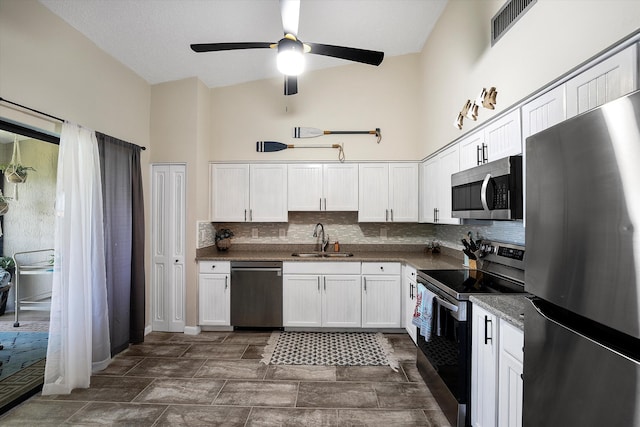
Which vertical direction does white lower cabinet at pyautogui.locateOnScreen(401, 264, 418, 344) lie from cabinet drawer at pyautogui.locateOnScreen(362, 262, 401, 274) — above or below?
below

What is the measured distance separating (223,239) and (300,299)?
128 cm

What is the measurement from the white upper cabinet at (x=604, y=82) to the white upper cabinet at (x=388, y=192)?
2472 millimetres

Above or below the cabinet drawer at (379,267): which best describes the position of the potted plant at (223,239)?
above

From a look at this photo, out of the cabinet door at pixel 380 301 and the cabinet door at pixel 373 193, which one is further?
the cabinet door at pixel 373 193

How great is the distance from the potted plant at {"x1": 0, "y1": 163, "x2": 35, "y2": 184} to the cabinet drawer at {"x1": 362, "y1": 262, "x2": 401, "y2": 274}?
10.6ft

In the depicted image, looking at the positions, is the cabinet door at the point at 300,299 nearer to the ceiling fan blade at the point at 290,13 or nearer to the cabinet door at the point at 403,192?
the cabinet door at the point at 403,192

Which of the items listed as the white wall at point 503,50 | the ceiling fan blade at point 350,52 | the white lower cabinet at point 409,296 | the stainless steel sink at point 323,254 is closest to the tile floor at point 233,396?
the white lower cabinet at point 409,296

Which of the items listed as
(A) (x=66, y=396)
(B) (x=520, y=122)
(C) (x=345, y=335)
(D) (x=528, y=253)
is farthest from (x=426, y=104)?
(A) (x=66, y=396)

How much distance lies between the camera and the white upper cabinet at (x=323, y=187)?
4.05 m

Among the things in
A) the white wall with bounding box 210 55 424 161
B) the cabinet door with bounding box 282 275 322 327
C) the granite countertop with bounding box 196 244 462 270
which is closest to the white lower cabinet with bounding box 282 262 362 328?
the cabinet door with bounding box 282 275 322 327

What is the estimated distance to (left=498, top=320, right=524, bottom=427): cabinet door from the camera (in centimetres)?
146

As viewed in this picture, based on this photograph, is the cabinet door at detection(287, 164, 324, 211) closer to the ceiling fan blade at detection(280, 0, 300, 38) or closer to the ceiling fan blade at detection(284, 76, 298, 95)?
the ceiling fan blade at detection(284, 76, 298, 95)

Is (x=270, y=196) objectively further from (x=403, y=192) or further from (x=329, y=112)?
(x=403, y=192)

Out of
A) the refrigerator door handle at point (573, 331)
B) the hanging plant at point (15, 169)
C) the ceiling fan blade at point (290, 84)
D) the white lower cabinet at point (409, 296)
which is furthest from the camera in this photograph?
the white lower cabinet at point (409, 296)
